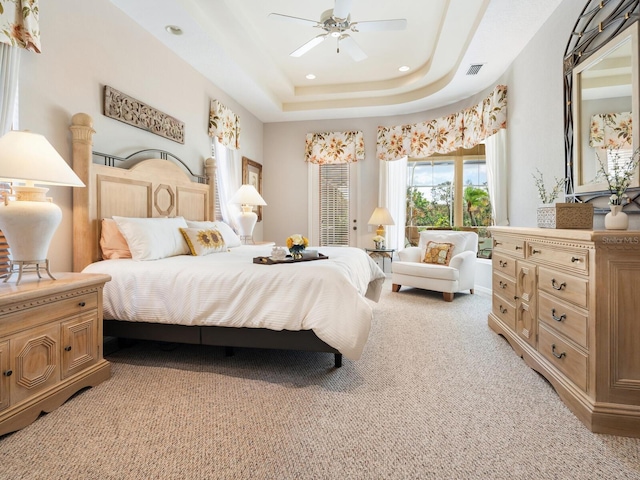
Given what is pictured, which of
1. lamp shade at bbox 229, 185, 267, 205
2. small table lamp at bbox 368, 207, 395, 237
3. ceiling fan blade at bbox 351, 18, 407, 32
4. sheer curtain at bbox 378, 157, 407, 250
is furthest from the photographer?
sheer curtain at bbox 378, 157, 407, 250

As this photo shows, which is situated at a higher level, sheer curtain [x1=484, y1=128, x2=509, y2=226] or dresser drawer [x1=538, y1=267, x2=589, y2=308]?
sheer curtain [x1=484, y1=128, x2=509, y2=226]

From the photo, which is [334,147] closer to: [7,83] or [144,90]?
[144,90]

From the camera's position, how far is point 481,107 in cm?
459

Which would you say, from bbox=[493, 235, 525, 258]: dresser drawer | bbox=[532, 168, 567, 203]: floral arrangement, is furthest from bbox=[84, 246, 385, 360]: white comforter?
bbox=[532, 168, 567, 203]: floral arrangement

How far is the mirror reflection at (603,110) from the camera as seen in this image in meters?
2.11

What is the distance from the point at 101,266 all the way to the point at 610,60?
12.2 ft

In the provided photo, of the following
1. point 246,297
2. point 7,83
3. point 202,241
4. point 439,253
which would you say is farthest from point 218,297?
point 439,253

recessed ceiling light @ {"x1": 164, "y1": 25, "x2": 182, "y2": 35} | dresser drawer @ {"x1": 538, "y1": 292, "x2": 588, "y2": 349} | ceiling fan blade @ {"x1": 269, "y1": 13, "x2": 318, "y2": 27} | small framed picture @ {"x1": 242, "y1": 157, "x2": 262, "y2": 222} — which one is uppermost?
recessed ceiling light @ {"x1": 164, "y1": 25, "x2": 182, "y2": 35}

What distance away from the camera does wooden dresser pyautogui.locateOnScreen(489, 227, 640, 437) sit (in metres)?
1.59

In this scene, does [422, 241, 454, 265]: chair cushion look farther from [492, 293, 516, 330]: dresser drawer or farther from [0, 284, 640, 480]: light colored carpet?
[0, 284, 640, 480]: light colored carpet

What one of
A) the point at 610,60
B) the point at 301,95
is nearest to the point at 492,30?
the point at 610,60

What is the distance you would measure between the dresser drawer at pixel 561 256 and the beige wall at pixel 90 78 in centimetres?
327

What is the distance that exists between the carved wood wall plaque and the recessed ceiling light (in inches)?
28.5

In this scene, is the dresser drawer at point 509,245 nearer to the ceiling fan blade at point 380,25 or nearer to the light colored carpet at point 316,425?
the light colored carpet at point 316,425
